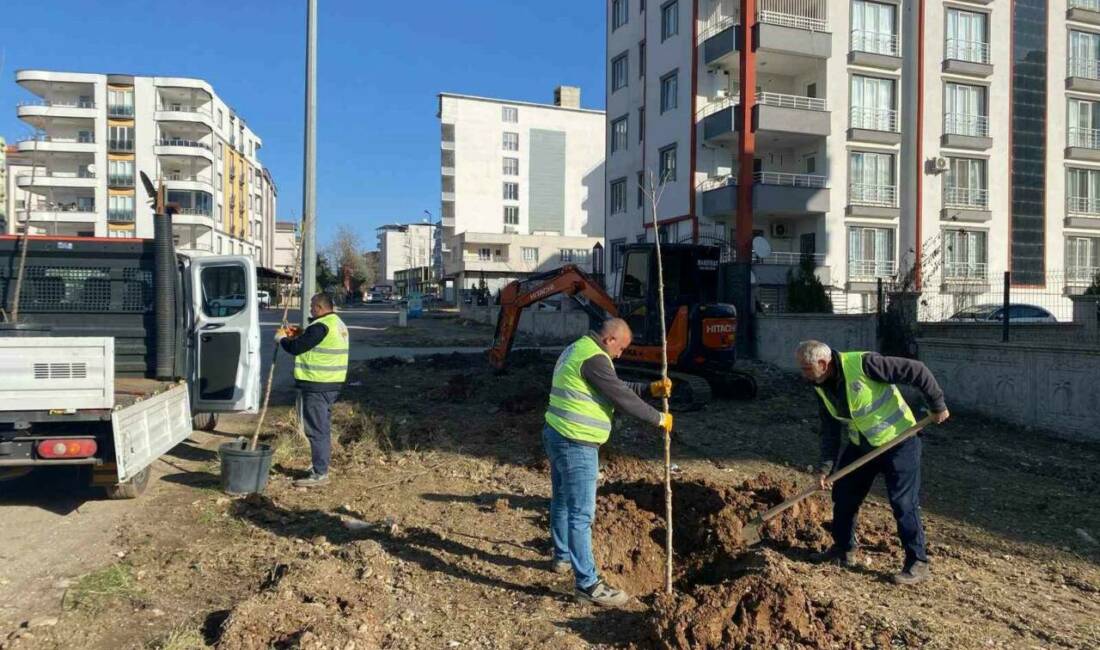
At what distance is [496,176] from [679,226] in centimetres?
4715

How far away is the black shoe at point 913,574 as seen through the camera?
17.3ft

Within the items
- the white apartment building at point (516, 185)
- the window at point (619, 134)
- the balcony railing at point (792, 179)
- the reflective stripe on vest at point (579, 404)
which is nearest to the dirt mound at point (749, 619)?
the reflective stripe on vest at point (579, 404)

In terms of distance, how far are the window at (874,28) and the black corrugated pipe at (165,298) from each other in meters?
27.1

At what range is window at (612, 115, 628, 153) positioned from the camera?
35812 millimetres

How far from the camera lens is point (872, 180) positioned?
97.5 ft

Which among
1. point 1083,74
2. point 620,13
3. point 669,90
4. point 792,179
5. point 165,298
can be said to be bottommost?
point 165,298

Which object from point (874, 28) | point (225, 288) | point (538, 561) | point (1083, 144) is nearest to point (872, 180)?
point (874, 28)

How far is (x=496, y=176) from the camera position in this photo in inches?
2970

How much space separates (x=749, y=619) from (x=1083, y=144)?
3645 cm

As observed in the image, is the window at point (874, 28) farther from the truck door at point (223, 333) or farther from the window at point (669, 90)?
the truck door at point (223, 333)

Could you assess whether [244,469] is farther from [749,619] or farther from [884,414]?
Result: [884,414]

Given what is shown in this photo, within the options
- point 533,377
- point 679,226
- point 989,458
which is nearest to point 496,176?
point 679,226

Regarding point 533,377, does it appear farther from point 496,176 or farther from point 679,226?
point 496,176

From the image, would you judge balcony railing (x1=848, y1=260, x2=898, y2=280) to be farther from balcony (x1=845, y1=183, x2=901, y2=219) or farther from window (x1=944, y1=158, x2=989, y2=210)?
window (x1=944, y1=158, x2=989, y2=210)
